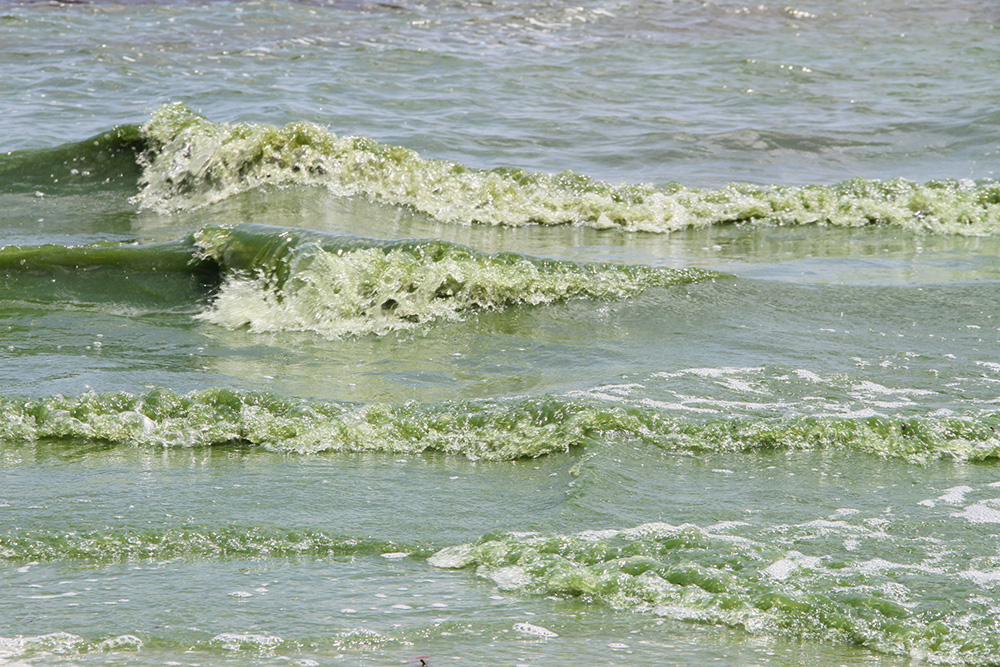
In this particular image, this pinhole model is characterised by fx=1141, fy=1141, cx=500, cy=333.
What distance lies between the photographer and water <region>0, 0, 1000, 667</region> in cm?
Result: 303

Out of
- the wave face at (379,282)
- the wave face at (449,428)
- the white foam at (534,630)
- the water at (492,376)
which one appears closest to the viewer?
the white foam at (534,630)

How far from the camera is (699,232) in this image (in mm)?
8984

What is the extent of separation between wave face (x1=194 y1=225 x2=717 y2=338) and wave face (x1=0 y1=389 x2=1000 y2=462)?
1.62 meters

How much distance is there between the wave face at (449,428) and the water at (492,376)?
16mm

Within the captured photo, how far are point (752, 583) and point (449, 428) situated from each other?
1672 millimetres

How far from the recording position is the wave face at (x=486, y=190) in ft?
30.1

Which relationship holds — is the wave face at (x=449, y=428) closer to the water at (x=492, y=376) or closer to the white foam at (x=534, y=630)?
the water at (x=492, y=376)

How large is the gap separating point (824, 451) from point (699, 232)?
4891mm

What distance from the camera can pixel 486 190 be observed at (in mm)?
9742

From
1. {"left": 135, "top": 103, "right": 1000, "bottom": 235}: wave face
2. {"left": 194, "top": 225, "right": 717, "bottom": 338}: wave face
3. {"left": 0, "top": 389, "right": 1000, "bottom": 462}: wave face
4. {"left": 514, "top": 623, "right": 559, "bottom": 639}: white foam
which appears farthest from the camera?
{"left": 135, "top": 103, "right": 1000, "bottom": 235}: wave face

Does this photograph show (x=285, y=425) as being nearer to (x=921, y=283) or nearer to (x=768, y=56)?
(x=921, y=283)

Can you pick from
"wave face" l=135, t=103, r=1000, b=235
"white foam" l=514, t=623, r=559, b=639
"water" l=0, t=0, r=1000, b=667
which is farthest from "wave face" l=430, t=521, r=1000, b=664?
"wave face" l=135, t=103, r=1000, b=235

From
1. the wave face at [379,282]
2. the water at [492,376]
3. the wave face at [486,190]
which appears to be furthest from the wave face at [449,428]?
the wave face at [486,190]

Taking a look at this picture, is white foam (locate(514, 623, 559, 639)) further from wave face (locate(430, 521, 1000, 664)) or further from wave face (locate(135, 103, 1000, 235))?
wave face (locate(135, 103, 1000, 235))
